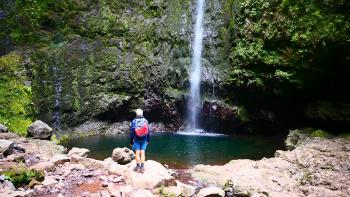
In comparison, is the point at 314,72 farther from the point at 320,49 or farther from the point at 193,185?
the point at 193,185

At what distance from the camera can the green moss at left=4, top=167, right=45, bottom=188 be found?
30.8ft

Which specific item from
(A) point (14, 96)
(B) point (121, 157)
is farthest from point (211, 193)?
(A) point (14, 96)

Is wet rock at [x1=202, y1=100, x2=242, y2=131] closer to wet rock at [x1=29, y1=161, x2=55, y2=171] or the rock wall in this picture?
the rock wall

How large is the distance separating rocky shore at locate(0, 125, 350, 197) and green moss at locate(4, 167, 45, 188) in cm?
8

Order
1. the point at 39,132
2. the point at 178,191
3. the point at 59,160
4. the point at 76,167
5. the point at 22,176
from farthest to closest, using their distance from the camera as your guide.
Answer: the point at 39,132, the point at 59,160, the point at 76,167, the point at 178,191, the point at 22,176

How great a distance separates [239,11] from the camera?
25.3m

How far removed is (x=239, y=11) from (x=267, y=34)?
401cm

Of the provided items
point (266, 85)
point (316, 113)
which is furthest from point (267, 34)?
point (316, 113)

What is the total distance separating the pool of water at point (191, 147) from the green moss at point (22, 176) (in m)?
6.50

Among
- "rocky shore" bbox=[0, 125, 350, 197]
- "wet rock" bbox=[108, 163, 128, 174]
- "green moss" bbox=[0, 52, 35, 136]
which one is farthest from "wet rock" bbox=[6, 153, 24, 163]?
"green moss" bbox=[0, 52, 35, 136]

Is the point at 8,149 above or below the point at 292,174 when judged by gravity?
above

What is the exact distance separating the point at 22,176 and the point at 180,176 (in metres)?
5.42

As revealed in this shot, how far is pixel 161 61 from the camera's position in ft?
88.2

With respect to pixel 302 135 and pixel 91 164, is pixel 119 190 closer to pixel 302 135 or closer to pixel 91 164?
pixel 91 164
